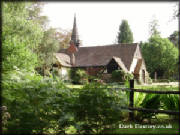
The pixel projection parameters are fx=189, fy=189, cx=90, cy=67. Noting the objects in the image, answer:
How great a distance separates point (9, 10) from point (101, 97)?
14.6 m

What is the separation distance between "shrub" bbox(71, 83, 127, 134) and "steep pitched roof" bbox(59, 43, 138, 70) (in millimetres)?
29311

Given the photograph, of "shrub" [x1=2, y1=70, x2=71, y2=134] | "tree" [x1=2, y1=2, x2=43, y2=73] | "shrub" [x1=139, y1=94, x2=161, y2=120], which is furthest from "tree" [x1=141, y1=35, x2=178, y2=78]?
"shrub" [x1=2, y1=70, x2=71, y2=134]

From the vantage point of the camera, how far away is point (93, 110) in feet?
12.7

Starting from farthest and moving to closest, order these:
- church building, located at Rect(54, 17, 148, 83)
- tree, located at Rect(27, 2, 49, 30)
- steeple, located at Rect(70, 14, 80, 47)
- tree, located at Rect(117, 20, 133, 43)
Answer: tree, located at Rect(117, 20, 133, 43) → steeple, located at Rect(70, 14, 80, 47) → church building, located at Rect(54, 17, 148, 83) → tree, located at Rect(27, 2, 49, 30)

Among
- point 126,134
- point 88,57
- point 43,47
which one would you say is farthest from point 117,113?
point 88,57

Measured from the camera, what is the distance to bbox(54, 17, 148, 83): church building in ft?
108

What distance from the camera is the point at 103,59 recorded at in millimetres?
35219

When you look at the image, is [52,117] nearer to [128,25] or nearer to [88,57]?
[88,57]

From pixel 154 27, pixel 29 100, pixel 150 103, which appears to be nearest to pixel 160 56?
pixel 154 27

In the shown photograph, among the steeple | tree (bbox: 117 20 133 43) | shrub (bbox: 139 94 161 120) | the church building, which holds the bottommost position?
shrub (bbox: 139 94 161 120)

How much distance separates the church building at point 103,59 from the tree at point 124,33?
80.6ft

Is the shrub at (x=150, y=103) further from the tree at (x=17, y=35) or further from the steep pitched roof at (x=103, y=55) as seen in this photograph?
the steep pitched roof at (x=103, y=55)

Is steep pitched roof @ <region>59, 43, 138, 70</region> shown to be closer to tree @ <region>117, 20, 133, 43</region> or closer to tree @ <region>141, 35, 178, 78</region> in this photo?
tree @ <region>141, 35, 178, 78</region>

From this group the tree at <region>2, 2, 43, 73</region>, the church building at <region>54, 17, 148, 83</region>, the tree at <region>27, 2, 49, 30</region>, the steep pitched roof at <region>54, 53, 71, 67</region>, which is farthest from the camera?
the steep pitched roof at <region>54, 53, 71, 67</region>
